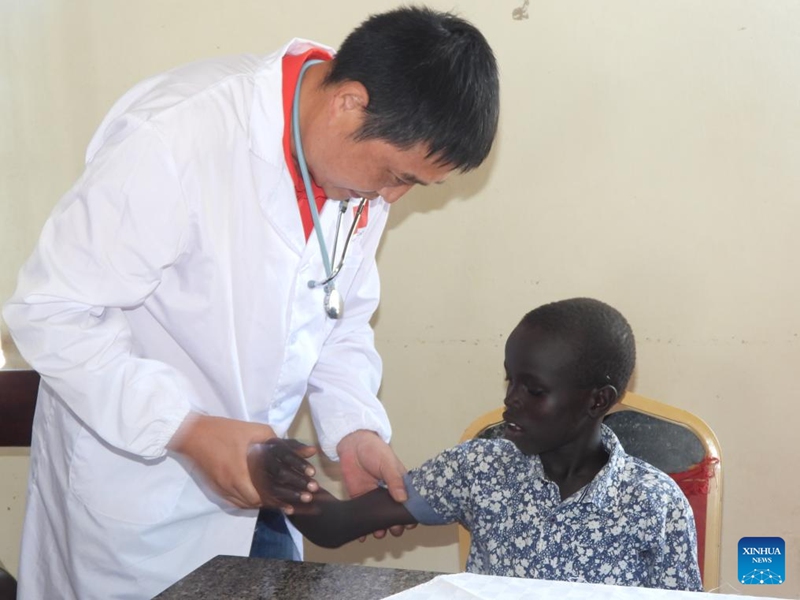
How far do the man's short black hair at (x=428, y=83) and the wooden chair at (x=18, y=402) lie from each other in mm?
812

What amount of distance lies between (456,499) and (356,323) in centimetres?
40

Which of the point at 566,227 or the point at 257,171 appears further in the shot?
the point at 566,227

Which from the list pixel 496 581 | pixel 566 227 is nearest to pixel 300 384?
pixel 496 581

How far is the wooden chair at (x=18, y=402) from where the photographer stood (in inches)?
67.9

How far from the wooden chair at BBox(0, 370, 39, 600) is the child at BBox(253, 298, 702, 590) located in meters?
0.54

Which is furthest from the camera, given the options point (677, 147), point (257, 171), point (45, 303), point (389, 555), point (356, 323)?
point (389, 555)

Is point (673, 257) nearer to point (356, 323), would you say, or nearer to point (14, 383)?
point (356, 323)

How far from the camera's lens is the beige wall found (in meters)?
2.28

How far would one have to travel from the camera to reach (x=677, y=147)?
2318 mm

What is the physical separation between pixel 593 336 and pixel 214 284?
66cm

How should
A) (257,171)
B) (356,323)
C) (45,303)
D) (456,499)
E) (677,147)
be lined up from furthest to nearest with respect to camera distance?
(677,147), (356,323), (456,499), (257,171), (45,303)

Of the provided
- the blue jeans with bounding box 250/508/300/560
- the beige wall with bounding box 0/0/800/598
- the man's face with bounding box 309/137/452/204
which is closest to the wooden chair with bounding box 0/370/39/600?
the blue jeans with bounding box 250/508/300/560

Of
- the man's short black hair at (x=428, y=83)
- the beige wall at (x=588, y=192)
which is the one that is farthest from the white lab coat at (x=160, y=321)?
the beige wall at (x=588, y=192)

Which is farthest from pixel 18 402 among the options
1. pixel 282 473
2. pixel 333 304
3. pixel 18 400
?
pixel 282 473
